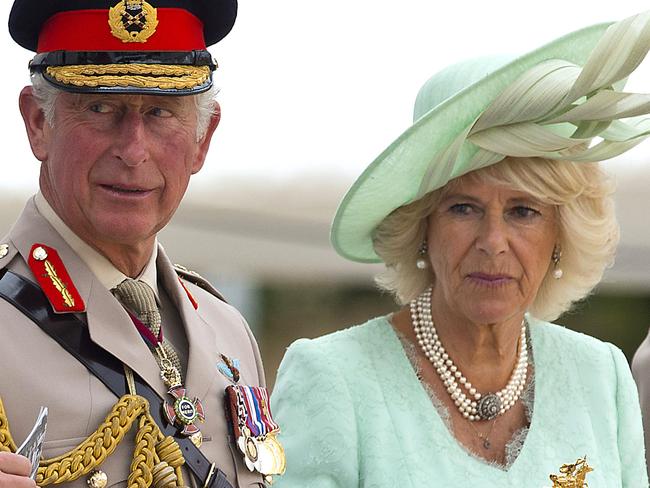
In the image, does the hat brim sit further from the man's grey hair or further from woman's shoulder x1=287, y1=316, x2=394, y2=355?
the man's grey hair

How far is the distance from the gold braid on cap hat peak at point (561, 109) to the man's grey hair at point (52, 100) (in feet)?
2.90

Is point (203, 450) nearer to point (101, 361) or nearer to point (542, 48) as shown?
point (101, 361)

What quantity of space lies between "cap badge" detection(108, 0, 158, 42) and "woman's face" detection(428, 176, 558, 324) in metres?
1.19

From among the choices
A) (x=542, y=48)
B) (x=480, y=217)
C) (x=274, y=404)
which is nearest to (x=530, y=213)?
(x=480, y=217)

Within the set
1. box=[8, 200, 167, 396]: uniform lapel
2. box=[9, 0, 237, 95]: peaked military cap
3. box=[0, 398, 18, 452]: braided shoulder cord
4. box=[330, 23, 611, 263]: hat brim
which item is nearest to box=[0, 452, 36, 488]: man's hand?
box=[0, 398, 18, 452]: braided shoulder cord

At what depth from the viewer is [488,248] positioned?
3.57 m

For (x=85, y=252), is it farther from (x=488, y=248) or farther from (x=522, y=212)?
(x=522, y=212)

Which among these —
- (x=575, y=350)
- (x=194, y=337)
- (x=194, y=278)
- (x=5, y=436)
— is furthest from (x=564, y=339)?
(x=5, y=436)

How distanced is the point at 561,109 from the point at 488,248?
0.40 m

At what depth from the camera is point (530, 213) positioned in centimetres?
366

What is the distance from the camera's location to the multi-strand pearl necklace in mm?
3664

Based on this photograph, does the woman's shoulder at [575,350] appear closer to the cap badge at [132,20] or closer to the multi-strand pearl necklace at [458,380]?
the multi-strand pearl necklace at [458,380]

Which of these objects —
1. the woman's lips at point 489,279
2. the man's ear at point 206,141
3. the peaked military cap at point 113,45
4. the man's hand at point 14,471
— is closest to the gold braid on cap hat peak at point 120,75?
the peaked military cap at point 113,45

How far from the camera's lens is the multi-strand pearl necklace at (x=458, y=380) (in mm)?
3664
